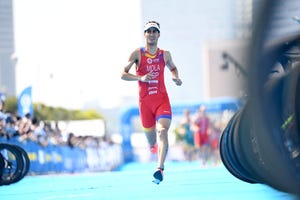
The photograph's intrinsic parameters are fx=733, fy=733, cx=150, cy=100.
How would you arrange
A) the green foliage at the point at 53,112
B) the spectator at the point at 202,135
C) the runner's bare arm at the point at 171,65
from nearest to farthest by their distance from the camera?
the runner's bare arm at the point at 171,65 < the spectator at the point at 202,135 < the green foliage at the point at 53,112

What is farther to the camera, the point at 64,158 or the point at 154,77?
the point at 64,158

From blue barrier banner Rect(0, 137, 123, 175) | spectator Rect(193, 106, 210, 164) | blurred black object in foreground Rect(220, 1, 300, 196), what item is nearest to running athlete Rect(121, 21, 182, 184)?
blurred black object in foreground Rect(220, 1, 300, 196)

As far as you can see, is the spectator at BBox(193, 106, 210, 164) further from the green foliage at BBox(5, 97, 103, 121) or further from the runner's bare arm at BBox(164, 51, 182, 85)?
the green foliage at BBox(5, 97, 103, 121)

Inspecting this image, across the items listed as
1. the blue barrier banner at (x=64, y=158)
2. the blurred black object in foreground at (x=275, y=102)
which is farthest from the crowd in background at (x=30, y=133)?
the blurred black object in foreground at (x=275, y=102)

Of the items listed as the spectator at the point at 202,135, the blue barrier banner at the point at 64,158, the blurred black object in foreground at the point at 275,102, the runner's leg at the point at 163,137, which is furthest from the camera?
the spectator at the point at 202,135

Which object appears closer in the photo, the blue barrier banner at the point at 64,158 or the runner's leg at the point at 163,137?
the runner's leg at the point at 163,137

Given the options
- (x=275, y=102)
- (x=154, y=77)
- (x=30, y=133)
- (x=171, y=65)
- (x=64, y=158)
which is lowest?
(x=64, y=158)

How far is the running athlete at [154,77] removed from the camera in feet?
30.1

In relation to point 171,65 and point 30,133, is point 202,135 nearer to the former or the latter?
point 30,133

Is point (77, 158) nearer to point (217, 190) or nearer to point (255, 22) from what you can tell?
point (217, 190)

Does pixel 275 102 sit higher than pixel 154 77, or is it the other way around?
pixel 154 77

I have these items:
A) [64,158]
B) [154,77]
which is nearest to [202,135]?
[64,158]

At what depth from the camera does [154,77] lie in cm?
935

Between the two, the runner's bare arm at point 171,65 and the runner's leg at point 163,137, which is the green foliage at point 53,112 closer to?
the runner's bare arm at point 171,65
